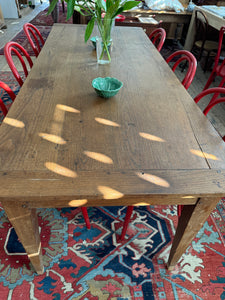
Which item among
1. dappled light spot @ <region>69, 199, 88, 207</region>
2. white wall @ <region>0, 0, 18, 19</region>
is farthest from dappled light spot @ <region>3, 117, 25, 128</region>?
white wall @ <region>0, 0, 18, 19</region>

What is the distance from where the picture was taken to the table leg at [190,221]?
2.51ft

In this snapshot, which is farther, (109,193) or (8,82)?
(8,82)

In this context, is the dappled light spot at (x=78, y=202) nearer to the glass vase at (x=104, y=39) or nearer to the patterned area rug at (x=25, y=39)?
the glass vase at (x=104, y=39)

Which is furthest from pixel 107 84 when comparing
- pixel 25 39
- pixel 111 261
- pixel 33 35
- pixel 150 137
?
pixel 25 39

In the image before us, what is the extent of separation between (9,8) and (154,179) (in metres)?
6.01

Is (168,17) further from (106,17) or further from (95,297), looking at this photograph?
(95,297)

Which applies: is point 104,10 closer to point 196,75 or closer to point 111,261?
point 111,261

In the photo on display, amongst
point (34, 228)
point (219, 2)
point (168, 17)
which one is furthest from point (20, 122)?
point (219, 2)

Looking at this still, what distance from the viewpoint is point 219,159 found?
0.77 m

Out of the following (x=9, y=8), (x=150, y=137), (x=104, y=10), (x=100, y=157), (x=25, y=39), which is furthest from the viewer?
(x=9, y=8)

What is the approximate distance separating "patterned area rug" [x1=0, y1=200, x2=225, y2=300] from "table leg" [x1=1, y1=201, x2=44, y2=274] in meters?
0.18

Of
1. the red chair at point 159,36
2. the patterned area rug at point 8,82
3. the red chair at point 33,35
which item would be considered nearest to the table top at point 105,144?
the red chair at point 33,35

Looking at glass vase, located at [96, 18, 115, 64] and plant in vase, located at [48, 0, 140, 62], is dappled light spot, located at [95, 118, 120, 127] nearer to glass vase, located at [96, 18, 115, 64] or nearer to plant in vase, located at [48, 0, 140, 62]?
plant in vase, located at [48, 0, 140, 62]

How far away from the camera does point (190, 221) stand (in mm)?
845
